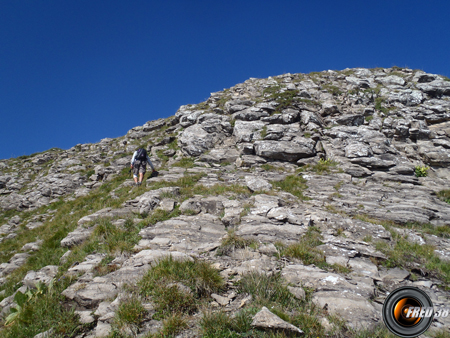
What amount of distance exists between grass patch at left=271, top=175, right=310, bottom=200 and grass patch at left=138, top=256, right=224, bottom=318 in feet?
26.4

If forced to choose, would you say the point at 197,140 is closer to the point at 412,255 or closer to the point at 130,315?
the point at 412,255

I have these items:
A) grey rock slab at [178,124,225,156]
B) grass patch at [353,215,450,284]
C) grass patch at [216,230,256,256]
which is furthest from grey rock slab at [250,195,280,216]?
grey rock slab at [178,124,225,156]

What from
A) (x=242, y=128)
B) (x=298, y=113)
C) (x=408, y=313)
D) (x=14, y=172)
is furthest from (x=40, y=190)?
(x=408, y=313)

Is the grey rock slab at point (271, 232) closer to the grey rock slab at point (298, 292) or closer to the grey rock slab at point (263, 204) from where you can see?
the grey rock slab at point (263, 204)

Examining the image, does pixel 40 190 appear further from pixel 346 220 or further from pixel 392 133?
pixel 392 133

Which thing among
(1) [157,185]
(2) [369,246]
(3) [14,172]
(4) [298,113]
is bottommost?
(2) [369,246]

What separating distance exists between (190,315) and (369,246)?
20.4 ft

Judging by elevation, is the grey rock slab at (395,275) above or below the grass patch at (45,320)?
above

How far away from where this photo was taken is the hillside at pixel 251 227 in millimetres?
4477

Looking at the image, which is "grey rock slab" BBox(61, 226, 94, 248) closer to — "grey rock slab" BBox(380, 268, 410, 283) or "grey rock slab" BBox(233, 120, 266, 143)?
"grey rock slab" BBox(380, 268, 410, 283)

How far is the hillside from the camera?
4477mm

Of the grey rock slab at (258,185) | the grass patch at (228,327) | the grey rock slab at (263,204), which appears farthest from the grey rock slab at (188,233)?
the grey rock slab at (258,185)

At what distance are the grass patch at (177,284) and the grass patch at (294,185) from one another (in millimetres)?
8059

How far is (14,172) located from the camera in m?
27.6
